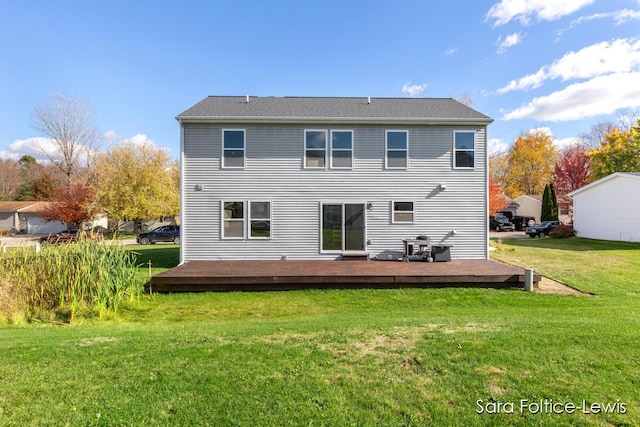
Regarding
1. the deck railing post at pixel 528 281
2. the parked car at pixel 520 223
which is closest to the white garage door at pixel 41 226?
the deck railing post at pixel 528 281

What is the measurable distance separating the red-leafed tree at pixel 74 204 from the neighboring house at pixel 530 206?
150 feet

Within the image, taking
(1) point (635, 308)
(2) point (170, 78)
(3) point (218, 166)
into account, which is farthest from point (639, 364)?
(2) point (170, 78)

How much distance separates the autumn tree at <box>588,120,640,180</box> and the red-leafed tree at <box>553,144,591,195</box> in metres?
7.58

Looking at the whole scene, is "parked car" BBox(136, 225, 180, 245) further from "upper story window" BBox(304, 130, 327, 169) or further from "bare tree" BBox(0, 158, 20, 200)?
"bare tree" BBox(0, 158, 20, 200)

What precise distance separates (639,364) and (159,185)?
30855mm

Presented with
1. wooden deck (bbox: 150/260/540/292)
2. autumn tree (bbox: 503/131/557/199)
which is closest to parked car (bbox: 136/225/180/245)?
wooden deck (bbox: 150/260/540/292)

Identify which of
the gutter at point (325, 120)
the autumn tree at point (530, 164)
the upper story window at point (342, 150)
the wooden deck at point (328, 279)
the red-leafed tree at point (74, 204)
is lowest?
the wooden deck at point (328, 279)

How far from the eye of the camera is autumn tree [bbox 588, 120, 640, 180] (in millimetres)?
24438

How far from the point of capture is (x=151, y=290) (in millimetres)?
7801

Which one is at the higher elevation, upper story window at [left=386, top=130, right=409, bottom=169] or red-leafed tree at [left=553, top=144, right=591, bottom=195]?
red-leafed tree at [left=553, top=144, right=591, bottom=195]

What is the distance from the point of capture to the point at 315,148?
10.8 meters

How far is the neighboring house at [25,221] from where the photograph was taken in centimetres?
3441

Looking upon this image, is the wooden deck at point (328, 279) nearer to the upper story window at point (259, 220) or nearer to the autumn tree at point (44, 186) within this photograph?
the upper story window at point (259, 220)

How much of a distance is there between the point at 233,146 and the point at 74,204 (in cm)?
2570
